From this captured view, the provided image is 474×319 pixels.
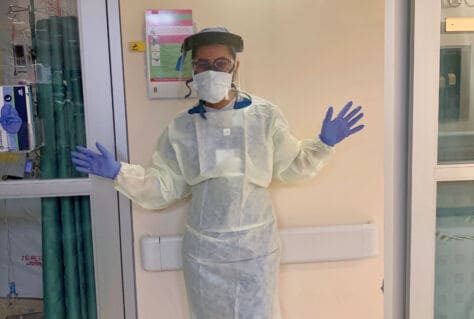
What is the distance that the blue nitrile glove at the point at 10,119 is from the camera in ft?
5.11

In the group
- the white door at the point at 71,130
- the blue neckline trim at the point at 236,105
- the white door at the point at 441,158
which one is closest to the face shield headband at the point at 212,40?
the blue neckline trim at the point at 236,105

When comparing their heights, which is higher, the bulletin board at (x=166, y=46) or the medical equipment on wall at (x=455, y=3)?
the medical equipment on wall at (x=455, y=3)

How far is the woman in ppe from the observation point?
4.70ft

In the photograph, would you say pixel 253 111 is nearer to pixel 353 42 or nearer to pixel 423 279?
pixel 353 42

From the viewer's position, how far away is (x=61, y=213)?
167 cm

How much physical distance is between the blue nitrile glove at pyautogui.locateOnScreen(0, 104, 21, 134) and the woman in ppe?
28cm

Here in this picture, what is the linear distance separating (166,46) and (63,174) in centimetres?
56

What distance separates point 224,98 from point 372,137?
600 mm

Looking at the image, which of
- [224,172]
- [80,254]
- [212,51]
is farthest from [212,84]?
[80,254]

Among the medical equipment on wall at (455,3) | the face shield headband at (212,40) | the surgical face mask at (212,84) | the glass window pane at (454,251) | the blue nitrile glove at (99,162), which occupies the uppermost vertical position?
the medical equipment on wall at (455,3)

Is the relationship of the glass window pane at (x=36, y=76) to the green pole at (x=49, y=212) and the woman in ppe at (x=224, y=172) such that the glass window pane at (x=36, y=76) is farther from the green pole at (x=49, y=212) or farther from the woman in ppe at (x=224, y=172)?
the woman in ppe at (x=224, y=172)

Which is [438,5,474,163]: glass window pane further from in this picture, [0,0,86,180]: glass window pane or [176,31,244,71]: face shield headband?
[0,0,86,180]: glass window pane

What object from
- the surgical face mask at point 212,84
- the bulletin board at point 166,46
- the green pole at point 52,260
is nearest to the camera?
the surgical face mask at point 212,84

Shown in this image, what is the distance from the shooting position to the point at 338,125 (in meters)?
1.45
